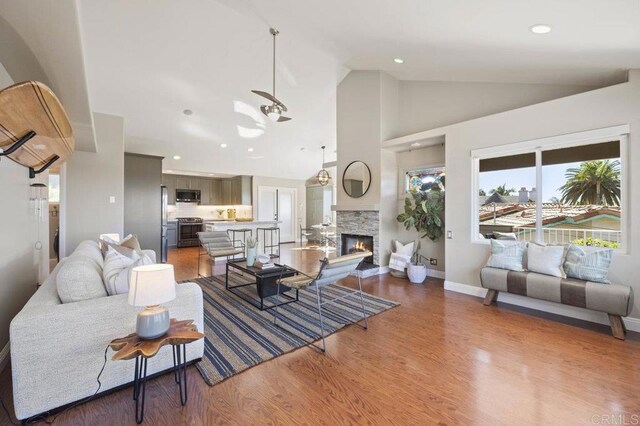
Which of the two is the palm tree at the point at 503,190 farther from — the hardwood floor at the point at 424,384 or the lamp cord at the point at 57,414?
the lamp cord at the point at 57,414

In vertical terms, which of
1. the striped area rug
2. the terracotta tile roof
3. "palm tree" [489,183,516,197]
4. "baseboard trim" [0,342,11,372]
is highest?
"palm tree" [489,183,516,197]

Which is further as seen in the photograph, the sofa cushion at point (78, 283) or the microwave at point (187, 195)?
the microwave at point (187, 195)

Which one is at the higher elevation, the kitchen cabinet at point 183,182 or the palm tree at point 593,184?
the kitchen cabinet at point 183,182

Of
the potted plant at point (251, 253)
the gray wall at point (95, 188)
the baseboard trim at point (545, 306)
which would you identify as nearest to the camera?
the baseboard trim at point (545, 306)

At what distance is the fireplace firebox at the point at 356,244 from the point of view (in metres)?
5.38

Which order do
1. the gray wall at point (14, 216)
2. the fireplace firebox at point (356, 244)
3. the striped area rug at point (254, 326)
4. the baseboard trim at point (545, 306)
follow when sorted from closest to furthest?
the gray wall at point (14, 216), the striped area rug at point (254, 326), the baseboard trim at point (545, 306), the fireplace firebox at point (356, 244)

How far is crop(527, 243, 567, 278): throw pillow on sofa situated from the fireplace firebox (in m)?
2.54

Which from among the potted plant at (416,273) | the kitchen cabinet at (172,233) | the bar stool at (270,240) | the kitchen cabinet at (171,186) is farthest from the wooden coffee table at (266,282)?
the kitchen cabinet at (171,186)

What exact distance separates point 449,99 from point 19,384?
5953 mm

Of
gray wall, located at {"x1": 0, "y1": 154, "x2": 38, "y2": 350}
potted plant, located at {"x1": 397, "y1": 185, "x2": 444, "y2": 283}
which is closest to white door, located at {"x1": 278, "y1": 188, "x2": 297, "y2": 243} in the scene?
potted plant, located at {"x1": 397, "y1": 185, "x2": 444, "y2": 283}

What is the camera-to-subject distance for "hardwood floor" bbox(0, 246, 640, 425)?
1715 mm

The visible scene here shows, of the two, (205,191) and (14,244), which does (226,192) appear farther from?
(14,244)

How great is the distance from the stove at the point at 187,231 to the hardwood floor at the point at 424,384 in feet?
25.1

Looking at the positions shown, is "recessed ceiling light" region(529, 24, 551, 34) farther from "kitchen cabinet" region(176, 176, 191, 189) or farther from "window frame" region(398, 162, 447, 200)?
"kitchen cabinet" region(176, 176, 191, 189)
